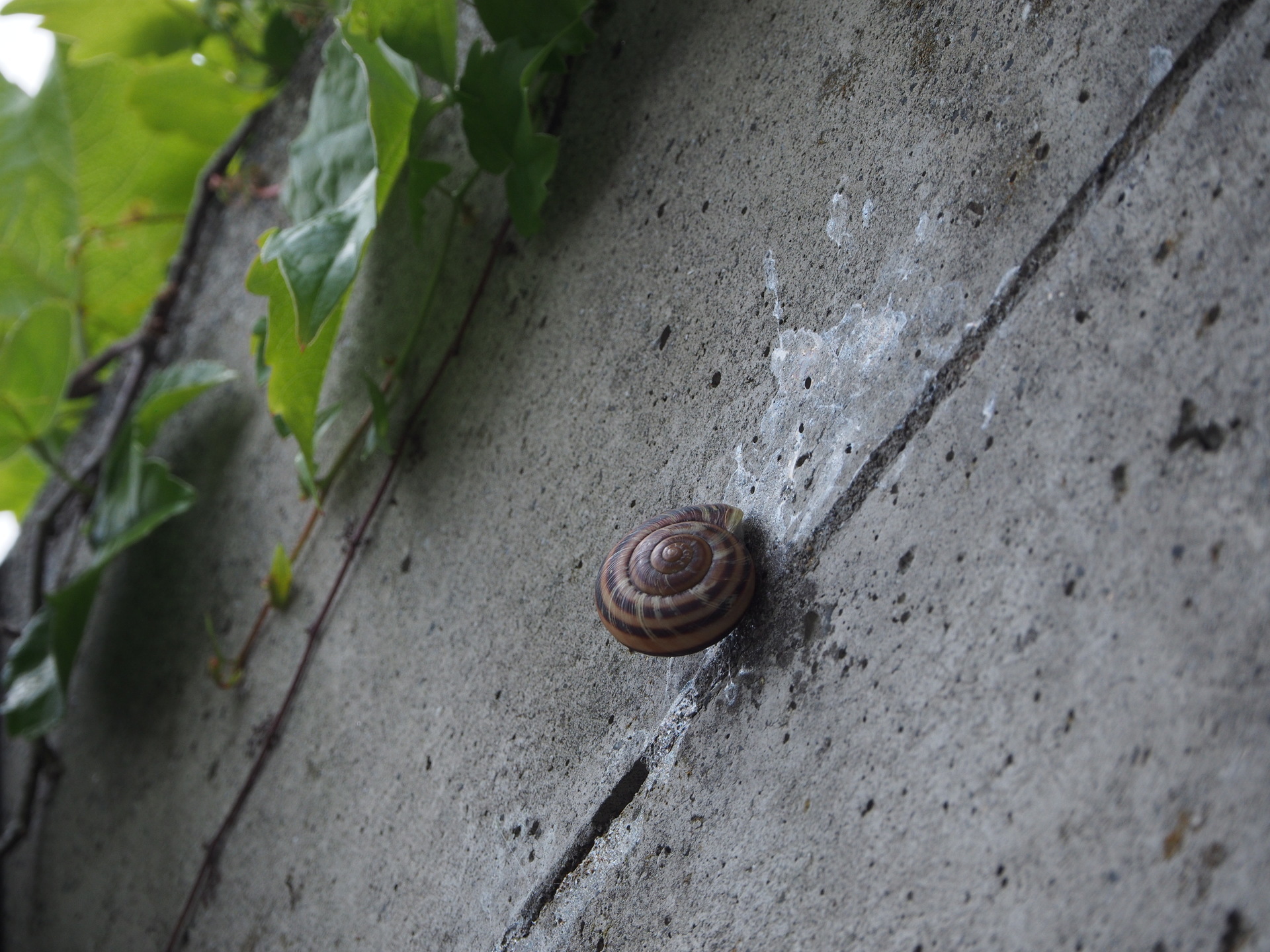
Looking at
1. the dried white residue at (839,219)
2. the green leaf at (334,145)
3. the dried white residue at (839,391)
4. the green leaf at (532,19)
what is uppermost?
the green leaf at (532,19)

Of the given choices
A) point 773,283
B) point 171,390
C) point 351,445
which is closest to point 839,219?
point 773,283

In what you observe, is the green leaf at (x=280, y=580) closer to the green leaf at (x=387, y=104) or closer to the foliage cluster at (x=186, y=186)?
the foliage cluster at (x=186, y=186)

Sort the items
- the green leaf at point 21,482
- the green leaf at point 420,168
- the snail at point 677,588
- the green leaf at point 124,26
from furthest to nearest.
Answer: the green leaf at point 21,482, the green leaf at point 124,26, the green leaf at point 420,168, the snail at point 677,588

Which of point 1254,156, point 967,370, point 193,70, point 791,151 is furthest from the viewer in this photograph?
point 193,70

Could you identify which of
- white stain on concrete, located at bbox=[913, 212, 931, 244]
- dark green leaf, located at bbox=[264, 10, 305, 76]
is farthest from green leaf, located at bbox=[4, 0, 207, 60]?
white stain on concrete, located at bbox=[913, 212, 931, 244]

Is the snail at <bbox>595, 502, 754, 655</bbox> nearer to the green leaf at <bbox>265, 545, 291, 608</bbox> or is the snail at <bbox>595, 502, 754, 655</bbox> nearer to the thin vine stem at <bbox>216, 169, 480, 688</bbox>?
the thin vine stem at <bbox>216, 169, 480, 688</bbox>

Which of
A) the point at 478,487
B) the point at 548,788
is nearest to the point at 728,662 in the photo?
the point at 548,788

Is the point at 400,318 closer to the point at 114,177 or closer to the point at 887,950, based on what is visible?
the point at 114,177

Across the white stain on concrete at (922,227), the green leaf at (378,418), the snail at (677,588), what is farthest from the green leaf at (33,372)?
the white stain on concrete at (922,227)
